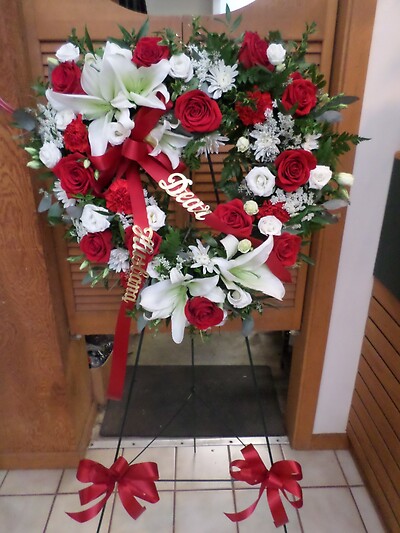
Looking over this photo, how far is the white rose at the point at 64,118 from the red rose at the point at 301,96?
1.56 ft

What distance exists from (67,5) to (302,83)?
0.74m

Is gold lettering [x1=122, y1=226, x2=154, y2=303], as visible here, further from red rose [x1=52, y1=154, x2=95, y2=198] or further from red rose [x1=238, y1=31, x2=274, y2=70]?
red rose [x1=238, y1=31, x2=274, y2=70]

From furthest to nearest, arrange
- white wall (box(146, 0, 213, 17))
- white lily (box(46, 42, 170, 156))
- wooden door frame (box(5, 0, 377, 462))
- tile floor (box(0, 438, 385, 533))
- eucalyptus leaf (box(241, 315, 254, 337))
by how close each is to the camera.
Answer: white wall (box(146, 0, 213, 17)) → tile floor (box(0, 438, 385, 533)) → wooden door frame (box(5, 0, 377, 462)) → eucalyptus leaf (box(241, 315, 254, 337)) → white lily (box(46, 42, 170, 156))

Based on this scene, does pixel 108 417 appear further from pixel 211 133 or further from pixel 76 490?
pixel 211 133

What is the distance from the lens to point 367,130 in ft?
4.47

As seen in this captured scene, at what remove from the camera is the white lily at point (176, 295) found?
985 mm

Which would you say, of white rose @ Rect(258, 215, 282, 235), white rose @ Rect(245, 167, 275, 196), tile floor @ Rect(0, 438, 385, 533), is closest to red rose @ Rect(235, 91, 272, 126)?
white rose @ Rect(245, 167, 275, 196)

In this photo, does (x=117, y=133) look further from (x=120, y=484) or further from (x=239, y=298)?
(x=120, y=484)

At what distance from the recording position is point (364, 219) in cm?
149

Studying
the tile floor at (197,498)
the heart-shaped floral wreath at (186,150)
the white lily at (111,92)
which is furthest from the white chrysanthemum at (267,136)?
the tile floor at (197,498)

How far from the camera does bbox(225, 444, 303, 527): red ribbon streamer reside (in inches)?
50.3

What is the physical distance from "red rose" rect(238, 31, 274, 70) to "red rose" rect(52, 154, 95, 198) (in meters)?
0.43

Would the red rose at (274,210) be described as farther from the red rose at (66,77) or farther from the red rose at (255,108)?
the red rose at (66,77)

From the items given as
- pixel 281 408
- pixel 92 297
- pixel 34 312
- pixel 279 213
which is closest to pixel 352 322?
pixel 281 408
